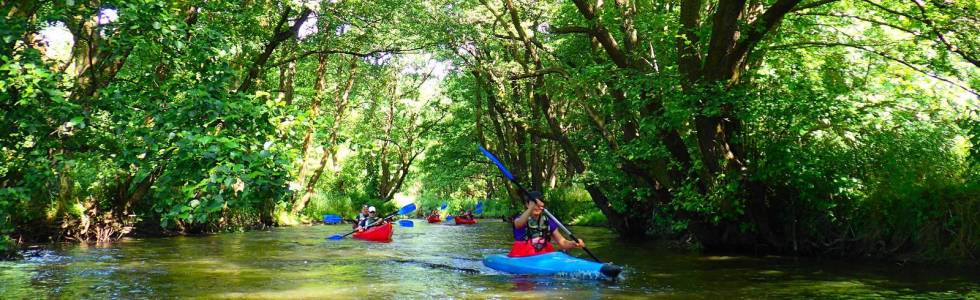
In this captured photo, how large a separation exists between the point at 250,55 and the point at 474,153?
1513 cm

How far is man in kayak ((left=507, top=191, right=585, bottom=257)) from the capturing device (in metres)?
10.4

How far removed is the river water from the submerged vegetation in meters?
0.97

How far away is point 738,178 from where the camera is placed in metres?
10.8

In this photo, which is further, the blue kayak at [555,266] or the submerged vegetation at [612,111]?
the blue kayak at [555,266]

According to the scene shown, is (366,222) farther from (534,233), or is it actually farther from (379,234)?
(534,233)

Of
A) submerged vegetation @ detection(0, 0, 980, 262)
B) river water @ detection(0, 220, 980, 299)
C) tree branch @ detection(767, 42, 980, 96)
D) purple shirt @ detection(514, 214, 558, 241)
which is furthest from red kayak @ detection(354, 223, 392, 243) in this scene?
tree branch @ detection(767, 42, 980, 96)

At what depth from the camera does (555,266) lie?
9.66 m

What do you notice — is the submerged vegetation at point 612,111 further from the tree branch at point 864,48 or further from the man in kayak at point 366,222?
the man in kayak at point 366,222

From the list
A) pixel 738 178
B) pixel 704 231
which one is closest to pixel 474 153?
pixel 704 231

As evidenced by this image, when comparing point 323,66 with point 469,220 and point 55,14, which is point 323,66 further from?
point 55,14

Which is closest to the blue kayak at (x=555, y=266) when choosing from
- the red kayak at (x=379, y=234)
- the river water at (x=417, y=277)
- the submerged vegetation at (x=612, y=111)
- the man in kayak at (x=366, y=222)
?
the river water at (x=417, y=277)

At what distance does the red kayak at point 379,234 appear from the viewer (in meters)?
17.9

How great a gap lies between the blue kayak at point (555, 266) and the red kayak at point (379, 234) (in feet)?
24.9

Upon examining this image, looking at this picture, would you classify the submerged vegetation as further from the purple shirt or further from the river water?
the purple shirt
